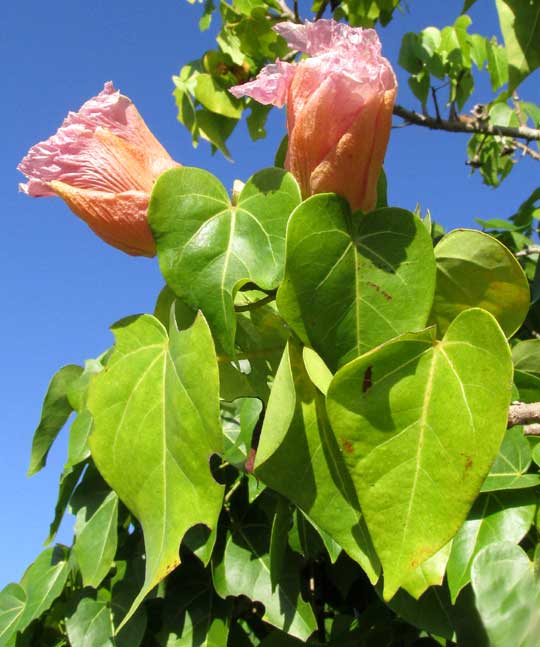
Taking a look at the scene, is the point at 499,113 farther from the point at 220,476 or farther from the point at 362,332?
the point at 362,332

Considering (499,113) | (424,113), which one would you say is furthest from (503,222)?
(499,113)

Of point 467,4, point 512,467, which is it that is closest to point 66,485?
point 512,467

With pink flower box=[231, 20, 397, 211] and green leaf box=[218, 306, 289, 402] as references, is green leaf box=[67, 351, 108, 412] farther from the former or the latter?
pink flower box=[231, 20, 397, 211]

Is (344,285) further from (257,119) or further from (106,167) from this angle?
(257,119)

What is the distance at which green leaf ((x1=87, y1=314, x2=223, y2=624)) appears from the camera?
0.60m

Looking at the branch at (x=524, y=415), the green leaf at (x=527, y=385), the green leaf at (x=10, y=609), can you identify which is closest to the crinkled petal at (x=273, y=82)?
the branch at (x=524, y=415)

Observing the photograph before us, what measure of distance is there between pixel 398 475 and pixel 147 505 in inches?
9.2

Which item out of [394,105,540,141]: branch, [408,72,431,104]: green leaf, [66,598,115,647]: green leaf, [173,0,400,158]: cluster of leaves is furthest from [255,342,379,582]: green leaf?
[408,72,431,104]: green leaf

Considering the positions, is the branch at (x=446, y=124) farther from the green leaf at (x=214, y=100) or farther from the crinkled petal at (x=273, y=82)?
the crinkled petal at (x=273, y=82)

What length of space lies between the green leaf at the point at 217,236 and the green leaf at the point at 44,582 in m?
0.86

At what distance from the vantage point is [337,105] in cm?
61

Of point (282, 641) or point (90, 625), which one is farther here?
point (90, 625)

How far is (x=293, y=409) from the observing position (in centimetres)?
60

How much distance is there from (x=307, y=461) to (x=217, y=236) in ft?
0.73
